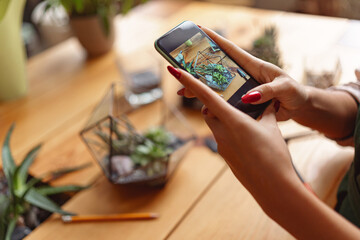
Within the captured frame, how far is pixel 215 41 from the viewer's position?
2.23 ft

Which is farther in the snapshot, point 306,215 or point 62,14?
point 62,14

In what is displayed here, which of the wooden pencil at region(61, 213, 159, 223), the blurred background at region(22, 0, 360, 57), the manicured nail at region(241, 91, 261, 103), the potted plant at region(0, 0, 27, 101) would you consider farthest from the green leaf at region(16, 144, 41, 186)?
the blurred background at region(22, 0, 360, 57)

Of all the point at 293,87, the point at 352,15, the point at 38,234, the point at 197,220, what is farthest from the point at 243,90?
the point at 352,15

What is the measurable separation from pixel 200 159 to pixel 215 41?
0.33 meters

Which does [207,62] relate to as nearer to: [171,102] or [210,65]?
[210,65]

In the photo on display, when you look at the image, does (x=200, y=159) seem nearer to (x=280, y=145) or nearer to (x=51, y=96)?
(x=280, y=145)

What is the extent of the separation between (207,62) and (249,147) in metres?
0.19

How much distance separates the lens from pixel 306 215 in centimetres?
52

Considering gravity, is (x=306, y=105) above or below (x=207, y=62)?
below

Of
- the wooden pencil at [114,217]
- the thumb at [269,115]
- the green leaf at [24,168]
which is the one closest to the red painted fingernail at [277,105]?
the thumb at [269,115]

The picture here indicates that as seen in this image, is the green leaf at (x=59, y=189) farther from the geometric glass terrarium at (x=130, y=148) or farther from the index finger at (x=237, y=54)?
the index finger at (x=237, y=54)

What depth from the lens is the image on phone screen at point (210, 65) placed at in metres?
0.63

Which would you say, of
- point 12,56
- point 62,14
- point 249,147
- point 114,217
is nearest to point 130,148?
point 114,217

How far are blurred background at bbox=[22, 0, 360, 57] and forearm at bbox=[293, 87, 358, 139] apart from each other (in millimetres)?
1347
